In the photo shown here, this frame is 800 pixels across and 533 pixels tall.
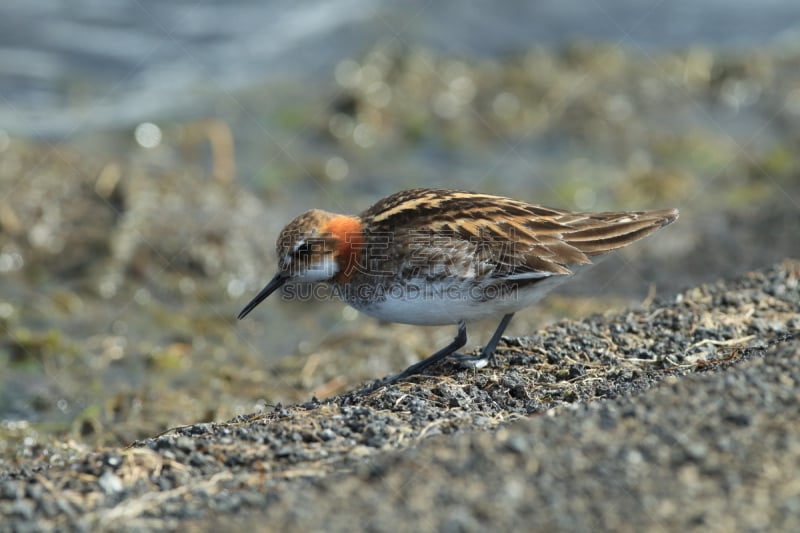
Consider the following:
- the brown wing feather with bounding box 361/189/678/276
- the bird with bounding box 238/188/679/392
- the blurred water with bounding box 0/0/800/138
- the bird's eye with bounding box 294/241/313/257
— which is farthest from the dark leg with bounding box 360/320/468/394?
the blurred water with bounding box 0/0/800/138

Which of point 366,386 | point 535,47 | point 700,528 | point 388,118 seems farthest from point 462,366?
point 535,47

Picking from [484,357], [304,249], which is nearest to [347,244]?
[304,249]

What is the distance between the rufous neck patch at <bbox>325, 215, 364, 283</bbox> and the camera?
844 cm

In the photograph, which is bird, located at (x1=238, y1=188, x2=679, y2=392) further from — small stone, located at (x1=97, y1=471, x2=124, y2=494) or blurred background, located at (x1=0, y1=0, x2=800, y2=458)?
small stone, located at (x1=97, y1=471, x2=124, y2=494)

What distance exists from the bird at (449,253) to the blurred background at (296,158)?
1422 mm

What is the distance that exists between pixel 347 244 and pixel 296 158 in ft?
27.0

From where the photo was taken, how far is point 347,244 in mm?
8484

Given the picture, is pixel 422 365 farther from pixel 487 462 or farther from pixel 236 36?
pixel 236 36

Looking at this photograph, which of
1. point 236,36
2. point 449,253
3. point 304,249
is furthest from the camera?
point 236,36

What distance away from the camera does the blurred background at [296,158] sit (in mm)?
10938

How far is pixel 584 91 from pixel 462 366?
12.2 metres

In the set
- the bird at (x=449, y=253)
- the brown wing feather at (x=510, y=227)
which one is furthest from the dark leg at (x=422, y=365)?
the brown wing feather at (x=510, y=227)

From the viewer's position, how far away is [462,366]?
7.93m

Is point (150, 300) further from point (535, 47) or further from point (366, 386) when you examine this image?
point (535, 47)
